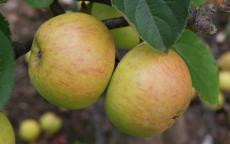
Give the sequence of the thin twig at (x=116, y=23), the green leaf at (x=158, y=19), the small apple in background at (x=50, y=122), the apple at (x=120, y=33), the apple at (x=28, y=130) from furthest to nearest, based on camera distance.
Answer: the small apple in background at (x=50, y=122), the apple at (x=28, y=130), the apple at (x=120, y=33), the thin twig at (x=116, y=23), the green leaf at (x=158, y=19)

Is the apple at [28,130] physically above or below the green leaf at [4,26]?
below

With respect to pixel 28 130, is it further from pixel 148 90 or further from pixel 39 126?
pixel 148 90

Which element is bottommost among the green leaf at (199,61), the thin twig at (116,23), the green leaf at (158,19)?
the green leaf at (199,61)

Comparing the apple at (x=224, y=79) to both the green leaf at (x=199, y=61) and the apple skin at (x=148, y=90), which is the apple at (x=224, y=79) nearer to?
the green leaf at (x=199, y=61)

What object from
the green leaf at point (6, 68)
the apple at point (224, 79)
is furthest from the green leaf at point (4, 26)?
the apple at point (224, 79)

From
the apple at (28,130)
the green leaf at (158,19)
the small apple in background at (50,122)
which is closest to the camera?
Answer: the green leaf at (158,19)

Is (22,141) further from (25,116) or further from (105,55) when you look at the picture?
(105,55)

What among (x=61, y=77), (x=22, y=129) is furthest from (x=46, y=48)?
(x=22, y=129)

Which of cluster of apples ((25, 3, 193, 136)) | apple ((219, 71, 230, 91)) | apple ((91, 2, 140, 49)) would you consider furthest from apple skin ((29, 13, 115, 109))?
apple ((219, 71, 230, 91))
